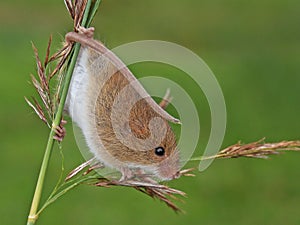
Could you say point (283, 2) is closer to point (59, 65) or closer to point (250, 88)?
point (250, 88)

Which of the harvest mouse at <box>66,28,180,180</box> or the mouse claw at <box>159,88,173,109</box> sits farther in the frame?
the mouse claw at <box>159,88,173,109</box>

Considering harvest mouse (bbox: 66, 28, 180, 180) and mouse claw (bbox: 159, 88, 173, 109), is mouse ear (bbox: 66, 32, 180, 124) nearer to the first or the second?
harvest mouse (bbox: 66, 28, 180, 180)

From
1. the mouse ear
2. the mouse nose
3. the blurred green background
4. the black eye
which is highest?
the blurred green background

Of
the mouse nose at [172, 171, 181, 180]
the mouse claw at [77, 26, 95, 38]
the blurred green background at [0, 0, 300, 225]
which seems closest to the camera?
the mouse claw at [77, 26, 95, 38]

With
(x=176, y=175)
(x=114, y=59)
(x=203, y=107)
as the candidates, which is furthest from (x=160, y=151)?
(x=203, y=107)

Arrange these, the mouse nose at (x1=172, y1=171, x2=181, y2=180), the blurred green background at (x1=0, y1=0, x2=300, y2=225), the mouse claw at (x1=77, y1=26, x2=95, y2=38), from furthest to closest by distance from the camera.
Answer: the blurred green background at (x1=0, y1=0, x2=300, y2=225) < the mouse nose at (x1=172, y1=171, x2=181, y2=180) < the mouse claw at (x1=77, y1=26, x2=95, y2=38)

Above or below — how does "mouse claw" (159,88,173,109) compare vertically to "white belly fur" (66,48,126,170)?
above

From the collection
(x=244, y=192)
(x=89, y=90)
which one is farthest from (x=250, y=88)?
(x=89, y=90)

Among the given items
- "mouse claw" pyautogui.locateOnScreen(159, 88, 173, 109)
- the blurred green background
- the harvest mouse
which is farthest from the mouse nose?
the blurred green background
